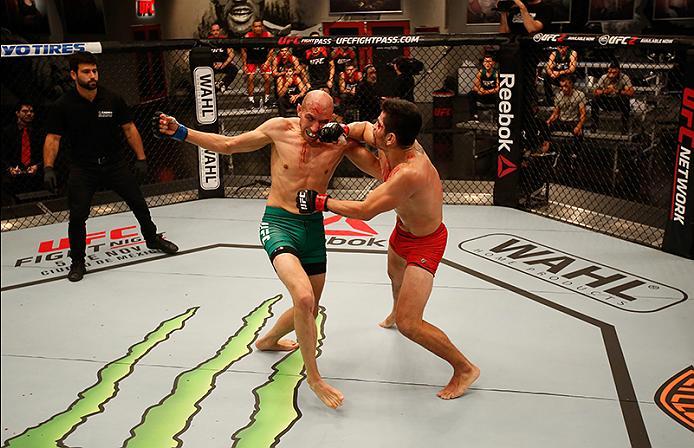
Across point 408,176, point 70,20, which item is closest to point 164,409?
point 408,176

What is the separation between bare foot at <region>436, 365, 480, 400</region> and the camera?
3084 millimetres

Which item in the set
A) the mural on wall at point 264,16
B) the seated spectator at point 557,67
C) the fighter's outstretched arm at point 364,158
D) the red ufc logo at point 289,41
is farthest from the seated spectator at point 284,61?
the mural on wall at point 264,16

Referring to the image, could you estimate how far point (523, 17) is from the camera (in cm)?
579

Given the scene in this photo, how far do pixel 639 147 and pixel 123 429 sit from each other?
20.7 ft

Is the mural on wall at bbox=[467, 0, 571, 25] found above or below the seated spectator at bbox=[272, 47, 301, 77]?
above

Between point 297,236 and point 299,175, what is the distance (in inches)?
11.0

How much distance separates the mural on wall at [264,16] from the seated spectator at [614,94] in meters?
7.19

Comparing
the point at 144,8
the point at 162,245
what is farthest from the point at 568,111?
the point at 144,8

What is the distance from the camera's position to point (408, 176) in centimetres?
289

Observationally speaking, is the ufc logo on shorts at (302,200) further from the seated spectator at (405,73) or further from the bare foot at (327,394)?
the seated spectator at (405,73)

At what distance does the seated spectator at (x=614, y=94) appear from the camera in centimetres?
660

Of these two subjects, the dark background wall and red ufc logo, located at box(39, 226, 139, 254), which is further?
the dark background wall

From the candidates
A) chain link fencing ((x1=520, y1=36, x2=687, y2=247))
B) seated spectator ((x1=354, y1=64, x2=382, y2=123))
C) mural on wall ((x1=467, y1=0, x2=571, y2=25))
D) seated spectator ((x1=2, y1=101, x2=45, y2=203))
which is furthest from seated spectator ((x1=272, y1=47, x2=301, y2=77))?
mural on wall ((x1=467, y1=0, x2=571, y2=25))

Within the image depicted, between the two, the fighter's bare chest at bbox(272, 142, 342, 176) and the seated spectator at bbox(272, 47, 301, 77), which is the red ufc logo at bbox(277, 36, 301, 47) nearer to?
the seated spectator at bbox(272, 47, 301, 77)
